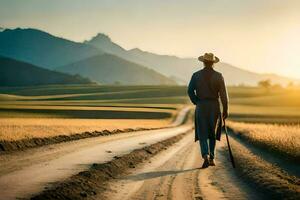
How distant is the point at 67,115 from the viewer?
268 ft

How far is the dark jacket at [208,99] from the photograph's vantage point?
46.7ft

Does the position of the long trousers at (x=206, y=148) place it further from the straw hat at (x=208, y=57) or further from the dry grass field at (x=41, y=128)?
the dry grass field at (x=41, y=128)

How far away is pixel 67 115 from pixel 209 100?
68785 mm

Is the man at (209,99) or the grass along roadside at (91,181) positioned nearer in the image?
the grass along roadside at (91,181)

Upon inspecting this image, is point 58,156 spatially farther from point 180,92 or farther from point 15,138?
point 180,92

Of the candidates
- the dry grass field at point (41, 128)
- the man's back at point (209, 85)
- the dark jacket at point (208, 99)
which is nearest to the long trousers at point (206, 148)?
the dark jacket at point (208, 99)

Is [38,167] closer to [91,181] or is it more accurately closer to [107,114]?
[91,181]

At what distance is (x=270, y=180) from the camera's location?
10883 mm

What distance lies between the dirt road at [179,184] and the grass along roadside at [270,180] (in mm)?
257

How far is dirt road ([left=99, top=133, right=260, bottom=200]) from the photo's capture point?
919 centimetres

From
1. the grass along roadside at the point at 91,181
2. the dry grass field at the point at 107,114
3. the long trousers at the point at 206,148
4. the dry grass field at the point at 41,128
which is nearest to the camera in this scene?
the grass along roadside at the point at 91,181

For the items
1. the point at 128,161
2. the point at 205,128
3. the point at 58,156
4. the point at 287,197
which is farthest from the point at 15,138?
the point at 287,197

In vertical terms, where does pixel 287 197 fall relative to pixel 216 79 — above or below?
below

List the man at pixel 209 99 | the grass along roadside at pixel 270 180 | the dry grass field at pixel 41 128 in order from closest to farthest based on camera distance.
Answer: the grass along roadside at pixel 270 180 → the man at pixel 209 99 → the dry grass field at pixel 41 128
